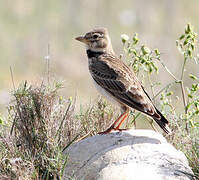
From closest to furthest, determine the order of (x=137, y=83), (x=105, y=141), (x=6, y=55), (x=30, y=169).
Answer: (x=30, y=169) < (x=105, y=141) < (x=137, y=83) < (x=6, y=55)

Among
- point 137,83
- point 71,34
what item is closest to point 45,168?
point 137,83

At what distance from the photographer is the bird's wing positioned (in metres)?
6.22

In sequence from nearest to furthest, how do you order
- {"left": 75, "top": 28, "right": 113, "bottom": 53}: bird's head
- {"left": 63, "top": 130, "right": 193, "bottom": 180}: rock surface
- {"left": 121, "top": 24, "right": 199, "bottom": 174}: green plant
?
{"left": 63, "top": 130, "right": 193, "bottom": 180}: rock surface, {"left": 121, "top": 24, "right": 199, "bottom": 174}: green plant, {"left": 75, "top": 28, "right": 113, "bottom": 53}: bird's head

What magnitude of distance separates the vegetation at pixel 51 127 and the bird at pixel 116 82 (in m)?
0.21

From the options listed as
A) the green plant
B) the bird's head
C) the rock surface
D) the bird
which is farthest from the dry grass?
the bird's head

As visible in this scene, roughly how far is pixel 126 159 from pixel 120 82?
1311 mm

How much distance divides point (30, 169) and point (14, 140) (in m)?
0.64

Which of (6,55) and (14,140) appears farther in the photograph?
(6,55)

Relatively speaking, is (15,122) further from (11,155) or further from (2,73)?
(2,73)

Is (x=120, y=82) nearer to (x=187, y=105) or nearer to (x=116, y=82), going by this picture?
(x=116, y=82)

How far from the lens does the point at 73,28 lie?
22.3 m

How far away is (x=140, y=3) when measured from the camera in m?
26.8

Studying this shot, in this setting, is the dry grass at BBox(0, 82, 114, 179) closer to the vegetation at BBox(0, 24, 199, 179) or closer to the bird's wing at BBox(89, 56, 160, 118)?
the vegetation at BBox(0, 24, 199, 179)

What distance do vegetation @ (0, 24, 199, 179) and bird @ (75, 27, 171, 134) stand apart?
0.21 meters
